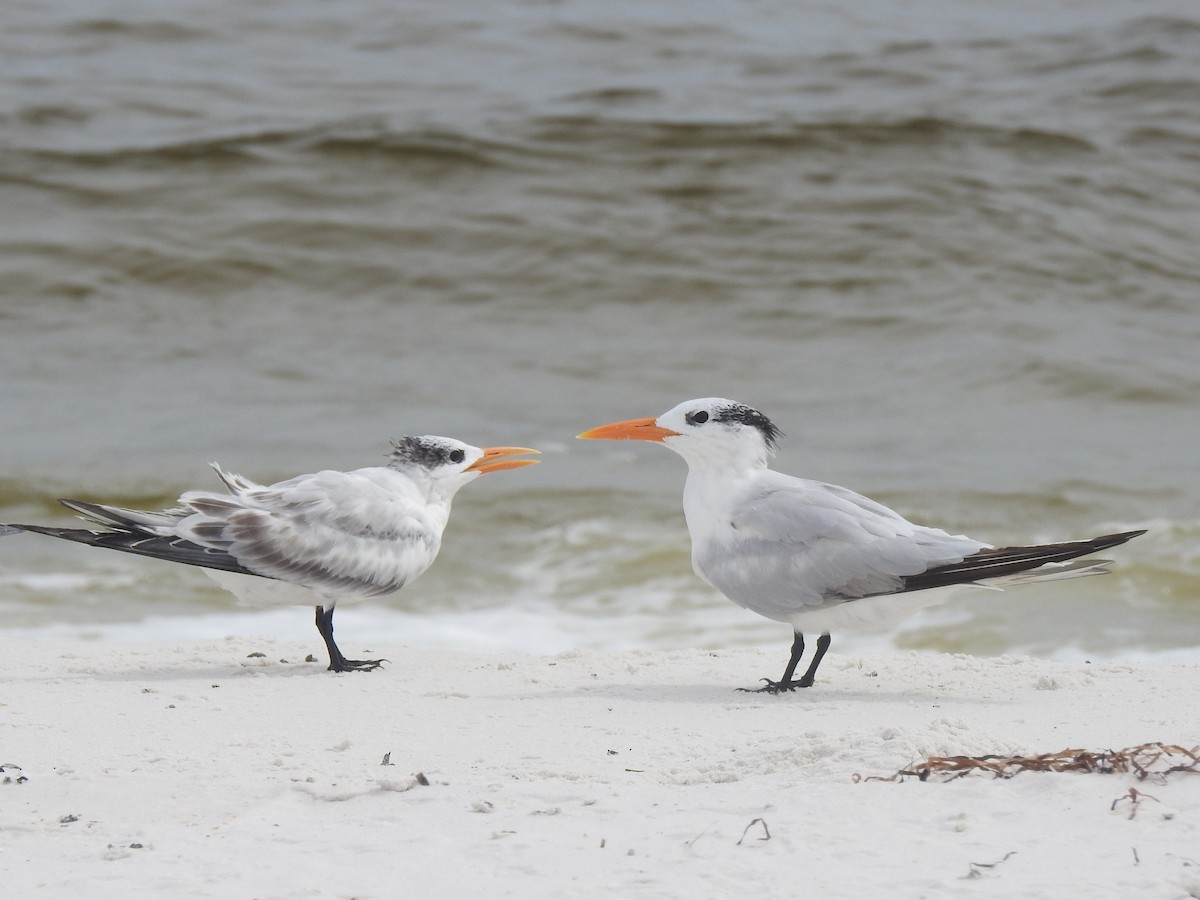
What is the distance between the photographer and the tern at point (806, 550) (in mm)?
4578

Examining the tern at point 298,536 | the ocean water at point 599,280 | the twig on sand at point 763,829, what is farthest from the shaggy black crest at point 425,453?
the twig on sand at point 763,829

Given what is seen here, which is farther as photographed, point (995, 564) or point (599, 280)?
point (599, 280)

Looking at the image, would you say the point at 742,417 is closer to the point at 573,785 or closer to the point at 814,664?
the point at 814,664

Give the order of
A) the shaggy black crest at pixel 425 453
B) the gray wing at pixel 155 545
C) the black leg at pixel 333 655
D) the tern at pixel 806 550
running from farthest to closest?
the shaggy black crest at pixel 425 453 < the black leg at pixel 333 655 < the gray wing at pixel 155 545 < the tern at pixel 806 550

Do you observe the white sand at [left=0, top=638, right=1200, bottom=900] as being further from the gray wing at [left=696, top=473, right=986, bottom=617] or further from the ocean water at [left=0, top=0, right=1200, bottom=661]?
the ocean water at [left=0, top=0, right=1200, bottom=661]

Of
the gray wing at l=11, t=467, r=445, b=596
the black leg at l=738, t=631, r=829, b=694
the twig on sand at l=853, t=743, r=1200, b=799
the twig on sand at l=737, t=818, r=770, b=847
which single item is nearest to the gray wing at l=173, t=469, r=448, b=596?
the gray wing at l=11, t=467, r=445, b=596

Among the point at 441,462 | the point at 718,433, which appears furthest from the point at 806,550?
the point at 441,462

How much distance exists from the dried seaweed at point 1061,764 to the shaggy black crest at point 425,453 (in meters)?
2.50

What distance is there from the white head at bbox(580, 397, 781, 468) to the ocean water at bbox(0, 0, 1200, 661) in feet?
6.41

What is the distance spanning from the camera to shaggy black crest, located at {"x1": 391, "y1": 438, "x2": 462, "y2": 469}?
5.48 m

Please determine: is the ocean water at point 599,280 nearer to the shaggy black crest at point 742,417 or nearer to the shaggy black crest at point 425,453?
the shaggy black crest at point 425,453

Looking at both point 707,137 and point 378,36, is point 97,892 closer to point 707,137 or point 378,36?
point 707,137

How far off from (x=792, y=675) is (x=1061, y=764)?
157 cm

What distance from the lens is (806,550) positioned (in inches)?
186
